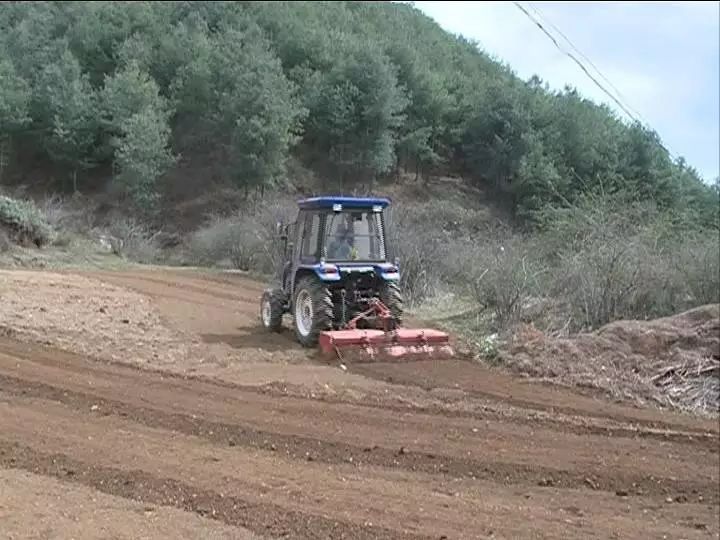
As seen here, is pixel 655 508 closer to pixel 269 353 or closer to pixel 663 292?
pixel 269 353

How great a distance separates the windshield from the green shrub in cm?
1394

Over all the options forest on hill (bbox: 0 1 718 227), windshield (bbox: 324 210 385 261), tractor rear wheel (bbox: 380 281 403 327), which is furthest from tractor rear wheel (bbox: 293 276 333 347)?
forest on hill (bbox: 0 1 718 227)

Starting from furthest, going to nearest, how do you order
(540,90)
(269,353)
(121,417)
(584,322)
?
1. (540,90)
2. (584,322)
3. (269,353)
4. (121,417)

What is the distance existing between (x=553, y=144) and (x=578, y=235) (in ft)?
64.4

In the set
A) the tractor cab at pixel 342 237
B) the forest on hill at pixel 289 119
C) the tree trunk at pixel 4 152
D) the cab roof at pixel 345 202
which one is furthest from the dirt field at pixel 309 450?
the forest on hill at pixel 289 119

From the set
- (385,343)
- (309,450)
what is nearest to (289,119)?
(385,343)

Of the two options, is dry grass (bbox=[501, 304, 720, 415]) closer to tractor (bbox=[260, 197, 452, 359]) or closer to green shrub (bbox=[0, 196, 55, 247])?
tractor (bbox=[260, 197, 452, 359])

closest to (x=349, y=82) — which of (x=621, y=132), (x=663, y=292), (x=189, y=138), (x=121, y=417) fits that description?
(x=189, y=138)

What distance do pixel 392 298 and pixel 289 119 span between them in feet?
78.0

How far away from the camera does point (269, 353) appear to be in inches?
445

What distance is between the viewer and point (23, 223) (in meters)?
23.4

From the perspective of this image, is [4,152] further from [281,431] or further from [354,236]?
[281,431]

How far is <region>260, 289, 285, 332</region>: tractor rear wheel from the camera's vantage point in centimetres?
1291

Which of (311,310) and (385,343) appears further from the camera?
(311,310)
